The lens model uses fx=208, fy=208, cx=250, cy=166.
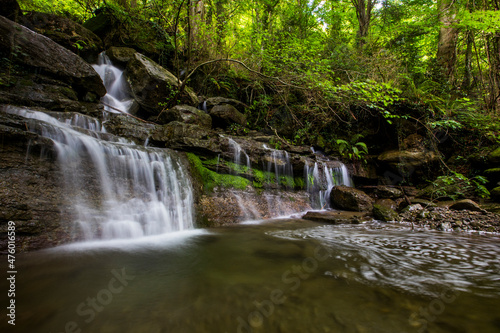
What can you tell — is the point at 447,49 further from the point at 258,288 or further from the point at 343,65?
the point at 258,288

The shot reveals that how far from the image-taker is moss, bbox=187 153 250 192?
565 cm

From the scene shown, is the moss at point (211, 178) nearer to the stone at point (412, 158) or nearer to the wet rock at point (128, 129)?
the wet rock at point (128, 129)

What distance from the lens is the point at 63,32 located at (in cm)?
798

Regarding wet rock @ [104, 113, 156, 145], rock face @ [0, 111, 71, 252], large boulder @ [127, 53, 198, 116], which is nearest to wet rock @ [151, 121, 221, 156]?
wet rock @ [104, 113, 156, 145]

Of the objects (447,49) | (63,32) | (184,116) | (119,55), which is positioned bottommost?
(184,116)

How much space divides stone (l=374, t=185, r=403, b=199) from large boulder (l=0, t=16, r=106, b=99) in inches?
435

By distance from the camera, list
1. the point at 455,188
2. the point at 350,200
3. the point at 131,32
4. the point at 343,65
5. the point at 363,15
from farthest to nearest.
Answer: the point at 363,15
the point at 131,32
the point at 343,65
the point at 350,200
the point at 455,188

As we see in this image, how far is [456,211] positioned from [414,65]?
28.1 feet

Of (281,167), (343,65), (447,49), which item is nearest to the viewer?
(281,167)

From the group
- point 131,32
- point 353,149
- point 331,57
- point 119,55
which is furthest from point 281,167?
point 131,32

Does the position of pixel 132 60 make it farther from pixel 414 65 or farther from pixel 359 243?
pixel 414 65

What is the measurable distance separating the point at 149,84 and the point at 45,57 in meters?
2.91

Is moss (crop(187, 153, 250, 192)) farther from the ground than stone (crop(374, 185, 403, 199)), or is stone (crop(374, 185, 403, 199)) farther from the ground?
moss (crop(187, 153, 250, 192))

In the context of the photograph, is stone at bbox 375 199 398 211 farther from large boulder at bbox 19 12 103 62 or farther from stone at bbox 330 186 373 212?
large boulder at bbox 19 12 103 62
